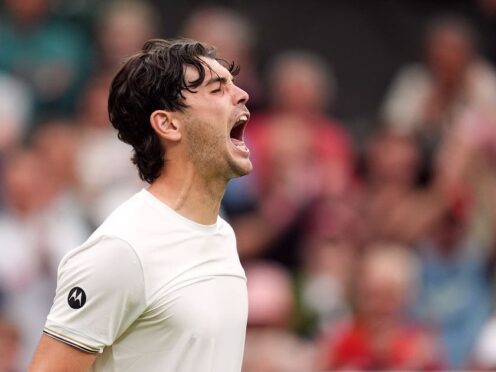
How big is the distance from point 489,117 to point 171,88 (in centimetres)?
449

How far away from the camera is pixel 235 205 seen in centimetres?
757

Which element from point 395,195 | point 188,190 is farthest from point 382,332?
point 188,190

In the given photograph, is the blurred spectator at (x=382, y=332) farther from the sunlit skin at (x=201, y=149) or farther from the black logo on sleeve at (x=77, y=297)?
the black logo on sleeve at (x=77, y=297)

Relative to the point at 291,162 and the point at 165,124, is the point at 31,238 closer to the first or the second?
the point at 291,162

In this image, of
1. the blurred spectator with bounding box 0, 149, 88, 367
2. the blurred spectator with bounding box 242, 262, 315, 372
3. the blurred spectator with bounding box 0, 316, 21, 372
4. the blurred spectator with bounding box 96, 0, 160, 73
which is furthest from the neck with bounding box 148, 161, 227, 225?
the blurred spectator with bounding box 96, 0, 160, 73

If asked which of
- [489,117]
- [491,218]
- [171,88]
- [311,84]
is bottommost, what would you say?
[171,88]

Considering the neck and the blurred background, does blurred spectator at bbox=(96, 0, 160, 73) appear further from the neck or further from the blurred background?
the neck

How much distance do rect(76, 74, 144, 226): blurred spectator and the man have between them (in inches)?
150

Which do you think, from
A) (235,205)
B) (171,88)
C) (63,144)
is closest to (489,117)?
(235,205)

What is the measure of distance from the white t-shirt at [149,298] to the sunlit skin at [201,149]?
0.06m

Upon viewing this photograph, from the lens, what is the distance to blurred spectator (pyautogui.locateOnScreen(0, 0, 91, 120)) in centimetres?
855

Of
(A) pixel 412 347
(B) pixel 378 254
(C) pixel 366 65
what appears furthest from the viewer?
(C) pixel 366 65

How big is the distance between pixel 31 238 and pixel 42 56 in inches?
76.8

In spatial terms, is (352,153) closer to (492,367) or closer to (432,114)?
(432,114)
